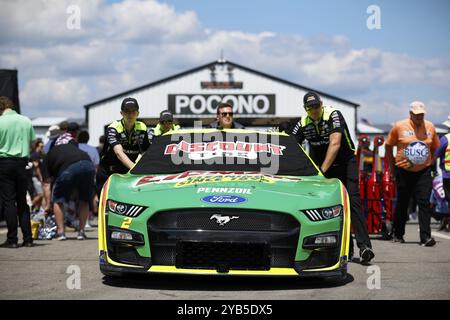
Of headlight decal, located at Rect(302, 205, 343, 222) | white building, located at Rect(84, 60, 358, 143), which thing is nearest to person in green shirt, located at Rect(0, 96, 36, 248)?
headlight decal, located at Rect(302, 205, 343, 222)

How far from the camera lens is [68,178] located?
1168cm

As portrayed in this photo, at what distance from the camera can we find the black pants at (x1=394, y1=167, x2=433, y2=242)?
1049 centimetres

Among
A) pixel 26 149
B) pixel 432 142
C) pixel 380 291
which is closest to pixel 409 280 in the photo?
pixel 380 291

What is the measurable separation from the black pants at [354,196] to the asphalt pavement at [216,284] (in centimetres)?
28

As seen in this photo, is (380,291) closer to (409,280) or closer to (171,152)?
(409,280)

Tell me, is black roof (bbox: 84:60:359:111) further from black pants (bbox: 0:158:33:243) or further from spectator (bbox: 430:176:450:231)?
black pants (bbox: 0:158:33:243)

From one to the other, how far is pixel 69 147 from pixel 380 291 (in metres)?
6.73

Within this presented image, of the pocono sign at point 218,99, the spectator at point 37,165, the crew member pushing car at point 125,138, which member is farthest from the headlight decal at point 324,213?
the pocono sign at point 218,99

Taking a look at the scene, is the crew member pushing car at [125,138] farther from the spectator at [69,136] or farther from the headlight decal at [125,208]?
the headlight decal at [125,208]

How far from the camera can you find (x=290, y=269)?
6.12 meters

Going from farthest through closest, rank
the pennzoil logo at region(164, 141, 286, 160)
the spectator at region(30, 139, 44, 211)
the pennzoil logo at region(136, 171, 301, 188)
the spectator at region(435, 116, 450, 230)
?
1. the spectator at region(30, 139, 44, 211)
2. the spectator at region(435, 116, 450, 230)
3. the pennzoil logo at region(164, 141, 286, 160)
4. the pennzoil logo at region(136, 171, 301, 188)

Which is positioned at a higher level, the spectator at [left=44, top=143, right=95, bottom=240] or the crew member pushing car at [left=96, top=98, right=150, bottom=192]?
the crew member pushing car at [left=96, top=98, right=150, bottom=192]

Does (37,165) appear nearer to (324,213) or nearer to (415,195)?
(415,195)
